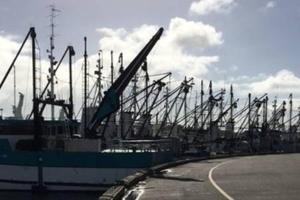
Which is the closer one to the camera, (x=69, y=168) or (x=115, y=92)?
(x=69, y=168)

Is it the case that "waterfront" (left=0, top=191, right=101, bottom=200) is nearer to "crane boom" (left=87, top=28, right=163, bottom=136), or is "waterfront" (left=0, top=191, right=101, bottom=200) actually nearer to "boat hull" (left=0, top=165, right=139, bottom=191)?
"boat hull" (left=0, top=165, right=139, bottom=191)

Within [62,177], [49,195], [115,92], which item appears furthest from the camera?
[115,92]

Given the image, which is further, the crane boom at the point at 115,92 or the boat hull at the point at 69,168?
the crane boom at the point at 115,92

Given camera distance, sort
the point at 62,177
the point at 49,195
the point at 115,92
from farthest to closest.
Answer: the point at 115,92 → the point at 62,177 → the point at 49,195

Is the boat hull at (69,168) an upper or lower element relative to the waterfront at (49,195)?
upper

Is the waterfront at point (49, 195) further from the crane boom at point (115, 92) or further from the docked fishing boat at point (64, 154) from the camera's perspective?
the crane boom at point (115, 92)

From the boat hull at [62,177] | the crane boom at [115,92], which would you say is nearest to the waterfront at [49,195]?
the boat hull at [62,177]

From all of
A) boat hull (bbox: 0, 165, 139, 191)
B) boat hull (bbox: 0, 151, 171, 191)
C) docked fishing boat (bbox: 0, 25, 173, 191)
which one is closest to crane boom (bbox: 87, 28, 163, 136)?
docked fishing boat (bbox: 0, 25, 173, 191)

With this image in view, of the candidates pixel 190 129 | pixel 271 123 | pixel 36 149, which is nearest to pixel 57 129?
pixel 36 149

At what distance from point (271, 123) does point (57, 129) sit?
281 ft

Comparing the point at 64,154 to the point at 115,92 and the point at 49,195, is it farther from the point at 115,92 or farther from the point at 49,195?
the point at 115,92

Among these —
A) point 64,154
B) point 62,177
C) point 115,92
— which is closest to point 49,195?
point 62,177

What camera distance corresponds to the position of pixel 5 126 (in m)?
52.3

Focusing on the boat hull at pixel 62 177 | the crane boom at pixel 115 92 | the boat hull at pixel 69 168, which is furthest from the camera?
the crane boom at pixel 115 92
